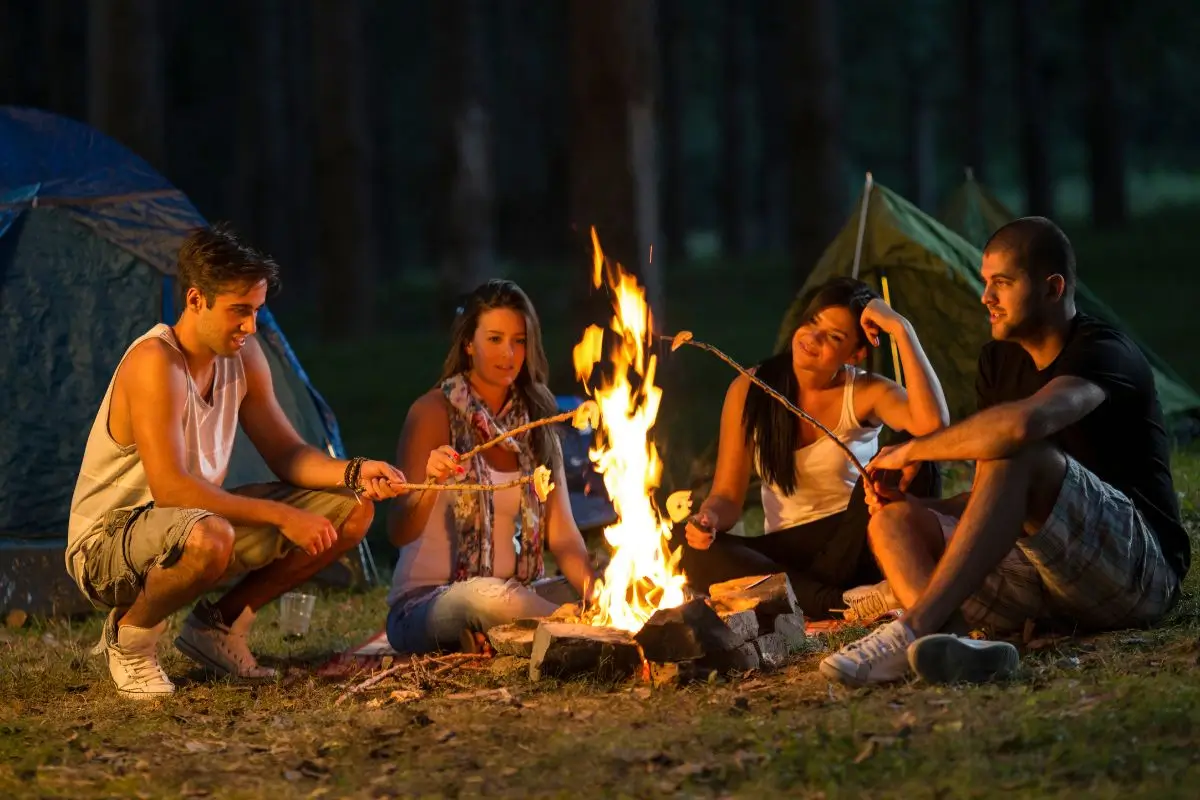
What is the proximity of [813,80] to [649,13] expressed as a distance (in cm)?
519

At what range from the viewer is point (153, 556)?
5.36 metres

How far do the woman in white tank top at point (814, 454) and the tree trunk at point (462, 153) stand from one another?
10529mm

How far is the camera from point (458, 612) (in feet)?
18.8

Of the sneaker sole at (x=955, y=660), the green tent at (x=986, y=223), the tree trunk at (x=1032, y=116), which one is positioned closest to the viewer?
the sneaker sole at (x=955, y=660)

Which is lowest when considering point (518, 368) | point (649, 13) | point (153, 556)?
point (153, 556)

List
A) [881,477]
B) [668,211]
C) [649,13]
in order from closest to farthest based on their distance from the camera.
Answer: [881,477] → [649,13] → [668,211]

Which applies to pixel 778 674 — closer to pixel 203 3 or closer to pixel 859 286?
pixel 859 286

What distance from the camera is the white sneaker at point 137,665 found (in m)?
5.43

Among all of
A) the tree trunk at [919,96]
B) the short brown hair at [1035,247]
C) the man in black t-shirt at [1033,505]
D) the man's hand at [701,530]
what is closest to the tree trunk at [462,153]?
the man's hand at [701,530]

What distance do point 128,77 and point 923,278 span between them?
734 centimetres

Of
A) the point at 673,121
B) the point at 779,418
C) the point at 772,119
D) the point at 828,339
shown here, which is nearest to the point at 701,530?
the point at 779,418

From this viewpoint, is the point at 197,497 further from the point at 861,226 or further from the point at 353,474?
the point at 861,226

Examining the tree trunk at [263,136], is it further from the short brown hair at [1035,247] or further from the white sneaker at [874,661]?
the white sneaker at [874,661]

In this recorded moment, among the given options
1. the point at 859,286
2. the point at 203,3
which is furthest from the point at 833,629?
the point at 203,3
